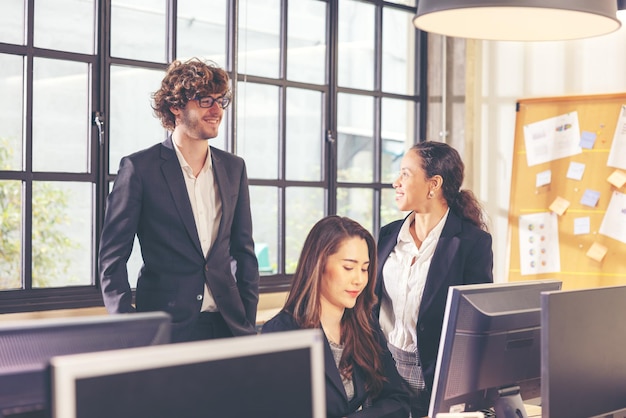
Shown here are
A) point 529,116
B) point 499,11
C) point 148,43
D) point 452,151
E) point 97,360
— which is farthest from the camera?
point 529,116

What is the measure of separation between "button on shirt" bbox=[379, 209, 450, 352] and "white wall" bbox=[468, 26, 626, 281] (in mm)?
2273

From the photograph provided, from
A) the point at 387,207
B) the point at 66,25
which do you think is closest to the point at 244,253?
the point at 66,25

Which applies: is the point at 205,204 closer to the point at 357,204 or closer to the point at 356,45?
the point at 357,204

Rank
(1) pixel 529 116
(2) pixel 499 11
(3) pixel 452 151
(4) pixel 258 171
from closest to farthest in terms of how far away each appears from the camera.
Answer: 1. (2) pixel 499 11
2. (3) pixel 452 151
3. (4) pixel 258 171
4. (1) pixel 529 116

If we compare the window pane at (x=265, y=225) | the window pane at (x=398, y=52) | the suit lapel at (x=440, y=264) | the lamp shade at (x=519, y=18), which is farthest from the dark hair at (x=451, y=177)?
the window pane at (x=398, y=52)

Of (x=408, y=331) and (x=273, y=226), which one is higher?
(x=273, y=226)

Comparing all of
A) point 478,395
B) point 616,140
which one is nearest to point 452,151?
point 478,395

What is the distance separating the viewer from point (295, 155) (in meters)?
4.81

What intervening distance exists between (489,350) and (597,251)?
2.89 m

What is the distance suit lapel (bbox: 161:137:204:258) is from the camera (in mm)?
2818

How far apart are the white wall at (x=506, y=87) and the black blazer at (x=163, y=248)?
273 cm

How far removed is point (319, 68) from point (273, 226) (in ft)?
3.13

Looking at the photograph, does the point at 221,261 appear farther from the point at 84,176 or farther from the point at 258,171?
the point at 258,171

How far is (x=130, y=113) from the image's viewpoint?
4.03 meters
